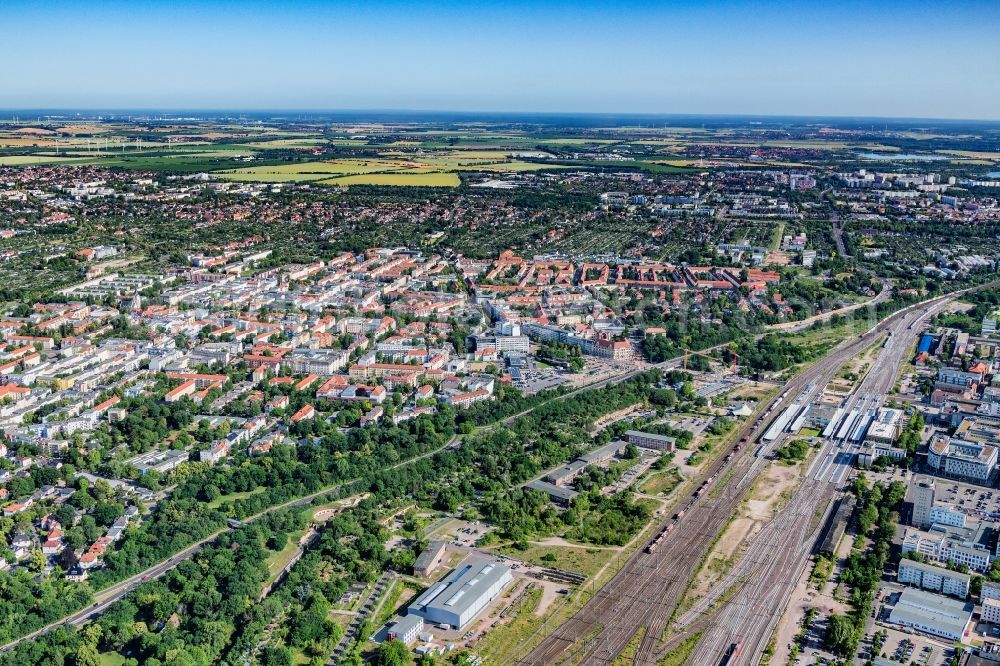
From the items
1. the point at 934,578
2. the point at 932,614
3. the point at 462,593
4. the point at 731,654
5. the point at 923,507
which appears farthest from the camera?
the point at 923,507

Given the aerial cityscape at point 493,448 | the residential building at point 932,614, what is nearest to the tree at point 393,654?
the aerial cityscape at point 493,448

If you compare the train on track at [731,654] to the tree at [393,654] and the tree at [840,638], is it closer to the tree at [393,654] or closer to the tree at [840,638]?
the tree at [840,638]

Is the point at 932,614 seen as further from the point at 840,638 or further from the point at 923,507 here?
the point at 923,507

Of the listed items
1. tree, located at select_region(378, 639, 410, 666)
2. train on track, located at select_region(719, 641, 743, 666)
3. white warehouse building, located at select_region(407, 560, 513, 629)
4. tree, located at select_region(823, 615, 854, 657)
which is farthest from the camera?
white warehouse building, located at select_region(407, 560, 513, 629)

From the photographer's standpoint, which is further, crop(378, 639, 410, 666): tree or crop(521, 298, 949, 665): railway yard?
crop(521, 298, 949, 665): railway yard

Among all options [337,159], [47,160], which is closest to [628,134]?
[337,159]

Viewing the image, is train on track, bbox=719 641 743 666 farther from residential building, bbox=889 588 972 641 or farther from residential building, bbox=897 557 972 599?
residential building, bbox=897 557 972 599

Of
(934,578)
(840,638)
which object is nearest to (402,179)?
(934,578)

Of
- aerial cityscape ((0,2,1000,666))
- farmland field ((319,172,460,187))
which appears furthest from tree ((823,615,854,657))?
farmland field ((319,172,460,187))

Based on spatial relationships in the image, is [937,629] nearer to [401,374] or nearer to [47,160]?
[401,374]
